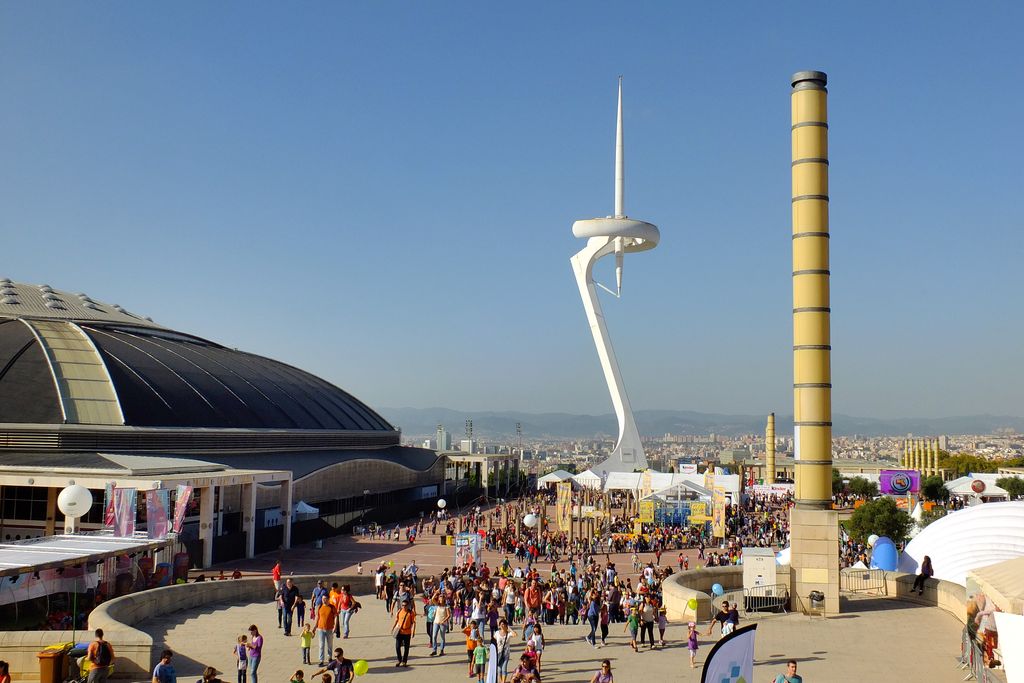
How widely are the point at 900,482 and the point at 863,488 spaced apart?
20485mm

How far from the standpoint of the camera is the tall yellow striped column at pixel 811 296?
2397 centimetres

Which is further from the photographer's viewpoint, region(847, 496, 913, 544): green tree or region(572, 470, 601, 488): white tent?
region(572, 470, 601, 488): white tent

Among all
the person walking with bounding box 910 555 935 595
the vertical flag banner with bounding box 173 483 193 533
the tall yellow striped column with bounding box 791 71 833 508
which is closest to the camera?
the tall yellow striped column with bounding box 791 71 833 508

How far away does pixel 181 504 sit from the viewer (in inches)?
1233

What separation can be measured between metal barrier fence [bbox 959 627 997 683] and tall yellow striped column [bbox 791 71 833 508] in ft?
22.6

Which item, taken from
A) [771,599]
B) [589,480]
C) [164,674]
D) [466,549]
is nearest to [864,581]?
[771,599]

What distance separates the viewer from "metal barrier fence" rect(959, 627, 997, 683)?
47.5 feet

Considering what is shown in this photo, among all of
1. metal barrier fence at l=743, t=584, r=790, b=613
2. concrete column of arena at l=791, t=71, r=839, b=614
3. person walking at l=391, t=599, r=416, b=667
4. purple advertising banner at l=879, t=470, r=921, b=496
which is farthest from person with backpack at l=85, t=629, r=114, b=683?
purple advertising banner at l=879, t=470, r=921, b=496

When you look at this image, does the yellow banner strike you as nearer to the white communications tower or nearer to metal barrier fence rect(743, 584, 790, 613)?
metal barrier fence rect(743, 584, 790, 613)

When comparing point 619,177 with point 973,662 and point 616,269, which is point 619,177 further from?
point 973,662

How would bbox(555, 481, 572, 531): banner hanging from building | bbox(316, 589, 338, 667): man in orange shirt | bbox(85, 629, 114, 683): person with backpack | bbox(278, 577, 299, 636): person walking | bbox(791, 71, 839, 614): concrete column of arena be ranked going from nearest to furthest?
bbox(85, 629, 114, 683): person with backpack, bbox(316, 589, 338, 667): man in orange shirt, bbox(278, 577, 299, 636): person walking, bbox(791, 71, 839, 614): concrete column of arena, bbox(555, 481, 572, 531): banner hanging from building

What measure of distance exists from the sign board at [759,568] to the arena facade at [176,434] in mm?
20171

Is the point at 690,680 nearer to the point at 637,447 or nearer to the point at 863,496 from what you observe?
the point at 637,447

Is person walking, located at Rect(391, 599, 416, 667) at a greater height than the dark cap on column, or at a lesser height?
lesser
